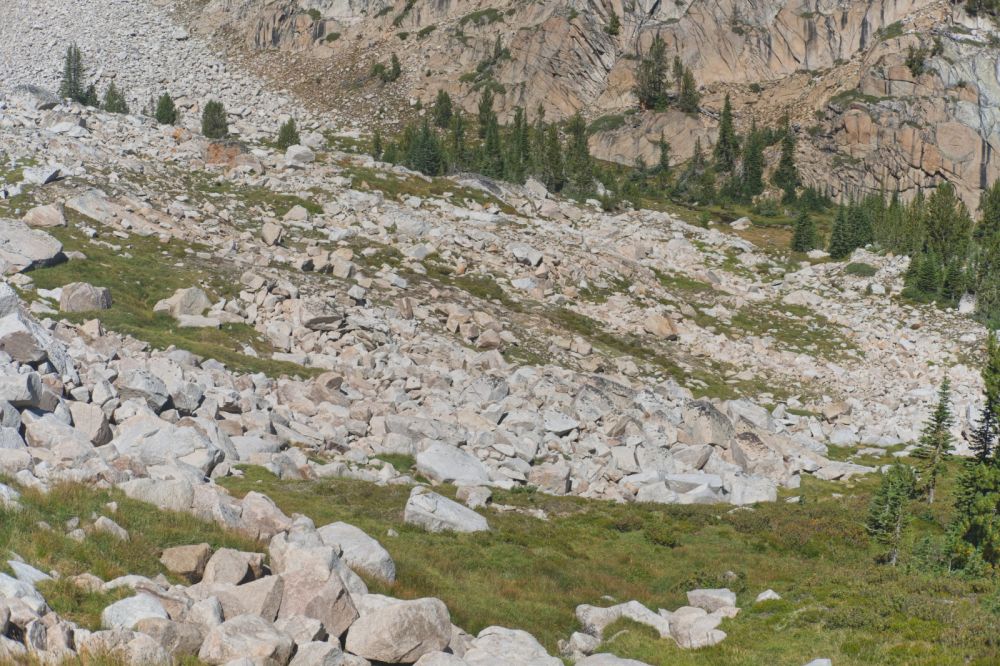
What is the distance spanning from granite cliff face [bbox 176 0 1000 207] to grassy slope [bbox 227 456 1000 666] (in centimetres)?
12196

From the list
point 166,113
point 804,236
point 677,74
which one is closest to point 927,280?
point 804,236

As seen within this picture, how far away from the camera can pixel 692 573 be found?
25656 mm

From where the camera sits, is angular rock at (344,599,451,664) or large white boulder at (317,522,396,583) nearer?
angular rock at (344,599,451,664)

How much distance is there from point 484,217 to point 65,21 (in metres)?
143

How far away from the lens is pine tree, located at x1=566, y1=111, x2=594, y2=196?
11238 centimetres

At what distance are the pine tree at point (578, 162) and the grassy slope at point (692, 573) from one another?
80529mm

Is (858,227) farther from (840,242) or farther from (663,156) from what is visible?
(663,156)

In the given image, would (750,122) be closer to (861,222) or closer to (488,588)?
(861,222)

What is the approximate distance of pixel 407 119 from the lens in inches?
5807

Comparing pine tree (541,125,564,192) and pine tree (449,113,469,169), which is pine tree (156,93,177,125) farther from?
pine tree (541,125,564,192)

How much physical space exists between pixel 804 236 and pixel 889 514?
69.7 metres

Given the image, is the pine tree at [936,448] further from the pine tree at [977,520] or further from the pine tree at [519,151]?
the pine tree at [519,151]

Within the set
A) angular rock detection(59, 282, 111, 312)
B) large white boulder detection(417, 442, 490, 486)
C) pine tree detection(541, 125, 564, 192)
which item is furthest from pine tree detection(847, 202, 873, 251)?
angular rock detection(59, 282, 111, 312)

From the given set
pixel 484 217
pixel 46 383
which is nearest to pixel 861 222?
pixel 484 217
